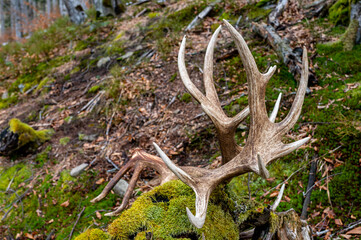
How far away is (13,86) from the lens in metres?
8.78

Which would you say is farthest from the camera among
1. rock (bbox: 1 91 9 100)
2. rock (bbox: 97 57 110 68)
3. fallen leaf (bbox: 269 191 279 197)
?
rock (bbox: 1 91 9 100)

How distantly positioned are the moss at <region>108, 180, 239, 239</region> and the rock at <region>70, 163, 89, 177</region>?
319 cm

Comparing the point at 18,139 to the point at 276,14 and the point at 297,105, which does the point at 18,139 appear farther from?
the point at 276,14

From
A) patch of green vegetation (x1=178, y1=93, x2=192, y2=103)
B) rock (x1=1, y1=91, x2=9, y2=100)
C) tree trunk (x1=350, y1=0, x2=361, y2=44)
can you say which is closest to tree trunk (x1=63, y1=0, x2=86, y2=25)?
rock (x1=1, y1=91, x2=9, y2=100)

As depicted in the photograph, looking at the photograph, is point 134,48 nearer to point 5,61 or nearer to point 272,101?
point 272,101

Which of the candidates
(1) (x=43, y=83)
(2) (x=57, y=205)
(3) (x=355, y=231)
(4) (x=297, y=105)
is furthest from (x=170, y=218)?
(1) (x=43, y=83)

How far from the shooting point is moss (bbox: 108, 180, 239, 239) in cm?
159

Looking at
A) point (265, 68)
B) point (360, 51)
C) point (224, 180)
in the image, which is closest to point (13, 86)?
point (265, 68)

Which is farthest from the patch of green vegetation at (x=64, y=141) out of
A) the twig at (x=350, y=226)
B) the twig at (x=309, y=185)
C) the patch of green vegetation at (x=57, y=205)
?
the twig at (x=350, y=226)

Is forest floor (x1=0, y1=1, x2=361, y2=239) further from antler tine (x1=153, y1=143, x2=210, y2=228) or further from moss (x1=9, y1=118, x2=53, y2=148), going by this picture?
antler tine (x1=153, y1=143, x2=210, y2=228)

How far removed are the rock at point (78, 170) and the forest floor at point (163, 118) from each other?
110 mm

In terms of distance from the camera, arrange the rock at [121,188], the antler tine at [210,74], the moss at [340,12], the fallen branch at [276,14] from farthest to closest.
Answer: the fallen branch at [276,14] < the moss at [340,12] < the rock at [121,188] < the antler tine at [210,74]

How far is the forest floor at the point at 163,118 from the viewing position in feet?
9.98

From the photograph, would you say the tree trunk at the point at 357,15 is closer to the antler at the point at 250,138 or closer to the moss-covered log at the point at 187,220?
the antler at the point at 250,138
